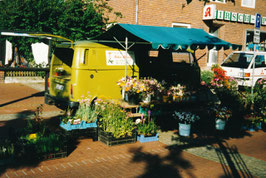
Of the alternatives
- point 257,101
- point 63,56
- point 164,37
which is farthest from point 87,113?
point 257,101

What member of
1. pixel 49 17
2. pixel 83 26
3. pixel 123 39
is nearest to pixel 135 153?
pixel 123 39

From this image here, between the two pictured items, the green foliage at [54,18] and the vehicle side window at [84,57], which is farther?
the green foliage at [54,18]

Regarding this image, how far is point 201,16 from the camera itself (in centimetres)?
2005

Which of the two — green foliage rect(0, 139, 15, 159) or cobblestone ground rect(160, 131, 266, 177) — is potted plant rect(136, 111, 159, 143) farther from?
green foliage rect(0, 139, 15, 159)

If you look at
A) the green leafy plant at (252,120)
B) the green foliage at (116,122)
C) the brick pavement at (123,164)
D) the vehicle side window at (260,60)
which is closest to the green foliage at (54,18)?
the vehicle side window at (260,60)

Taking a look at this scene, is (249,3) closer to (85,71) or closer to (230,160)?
(85,71)

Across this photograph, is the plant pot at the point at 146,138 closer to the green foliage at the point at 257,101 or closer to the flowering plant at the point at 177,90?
the flowering plant at the point at 177,90

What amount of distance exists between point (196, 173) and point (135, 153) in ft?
4.98

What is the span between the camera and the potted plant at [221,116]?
8.92m

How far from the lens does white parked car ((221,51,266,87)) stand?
1535 centimetres

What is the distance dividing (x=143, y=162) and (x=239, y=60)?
1164cm

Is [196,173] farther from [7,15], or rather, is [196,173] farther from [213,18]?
[213,18]

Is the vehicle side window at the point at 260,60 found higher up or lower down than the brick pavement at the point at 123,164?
higher up

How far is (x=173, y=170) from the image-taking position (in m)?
5.91
